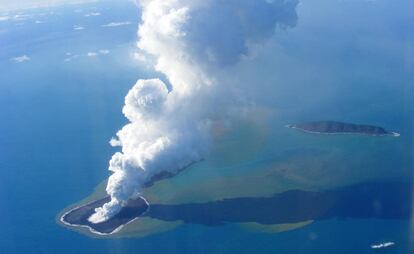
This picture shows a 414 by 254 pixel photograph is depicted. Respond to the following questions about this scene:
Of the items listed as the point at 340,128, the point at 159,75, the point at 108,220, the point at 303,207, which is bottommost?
the point at 303,207

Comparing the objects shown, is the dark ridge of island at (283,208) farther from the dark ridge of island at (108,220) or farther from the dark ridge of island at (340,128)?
the dark ridge of island at (340,128)

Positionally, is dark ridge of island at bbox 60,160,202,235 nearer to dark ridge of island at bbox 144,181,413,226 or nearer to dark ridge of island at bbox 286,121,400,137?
dark ridge of island at bbox 144,181,413,226

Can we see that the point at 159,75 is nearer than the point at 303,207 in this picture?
No

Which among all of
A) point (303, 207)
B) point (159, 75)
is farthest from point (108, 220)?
point (159, 75)

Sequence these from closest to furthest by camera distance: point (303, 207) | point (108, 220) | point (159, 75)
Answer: point (303, 207) < point (108, 220) < point (159, 75)

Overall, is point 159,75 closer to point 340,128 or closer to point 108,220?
point 340,128

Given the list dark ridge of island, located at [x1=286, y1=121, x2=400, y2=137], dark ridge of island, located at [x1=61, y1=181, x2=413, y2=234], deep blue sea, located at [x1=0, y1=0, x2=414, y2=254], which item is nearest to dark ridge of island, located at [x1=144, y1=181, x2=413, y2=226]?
dark ridge of island, located at [x1=61, y1=181, x2=413, y2=234]

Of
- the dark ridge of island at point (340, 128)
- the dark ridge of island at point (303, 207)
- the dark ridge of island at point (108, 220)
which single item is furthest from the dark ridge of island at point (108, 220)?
the dark ridge of island at point (340, 128)
